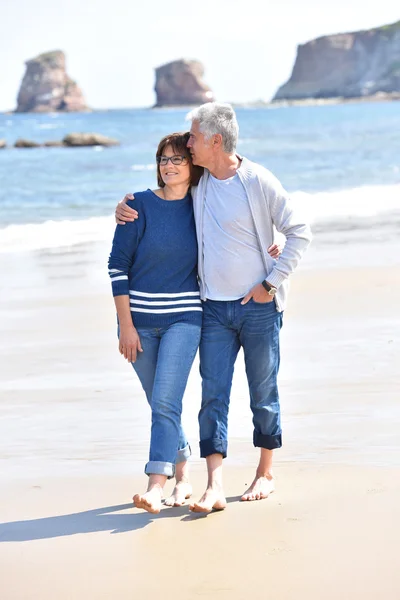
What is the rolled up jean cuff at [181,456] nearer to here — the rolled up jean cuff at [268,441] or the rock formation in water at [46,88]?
the rolled up jean cuff at [268,441]

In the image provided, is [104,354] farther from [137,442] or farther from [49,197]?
[49,197]

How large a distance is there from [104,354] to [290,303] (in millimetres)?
2045

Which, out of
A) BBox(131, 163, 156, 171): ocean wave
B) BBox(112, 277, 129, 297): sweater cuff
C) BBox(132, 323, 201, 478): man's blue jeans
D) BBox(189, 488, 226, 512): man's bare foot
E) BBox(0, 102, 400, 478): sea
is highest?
BBox(112, 277, 129, 297): sweater cuff

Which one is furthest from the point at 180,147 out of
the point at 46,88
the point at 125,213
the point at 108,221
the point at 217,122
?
the point at 46,88

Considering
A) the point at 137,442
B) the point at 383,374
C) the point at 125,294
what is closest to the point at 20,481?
the point at 137,442

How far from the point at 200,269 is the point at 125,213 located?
371mm

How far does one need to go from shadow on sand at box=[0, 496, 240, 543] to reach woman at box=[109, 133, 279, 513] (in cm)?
17

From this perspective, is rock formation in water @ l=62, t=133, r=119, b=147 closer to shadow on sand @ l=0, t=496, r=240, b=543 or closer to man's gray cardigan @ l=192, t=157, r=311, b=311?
man's gray cardigan @ l=192, t=157, r=311, b=311

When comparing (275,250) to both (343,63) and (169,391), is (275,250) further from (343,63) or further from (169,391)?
(343,63)

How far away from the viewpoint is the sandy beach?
3537 mm

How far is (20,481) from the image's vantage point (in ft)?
15.4

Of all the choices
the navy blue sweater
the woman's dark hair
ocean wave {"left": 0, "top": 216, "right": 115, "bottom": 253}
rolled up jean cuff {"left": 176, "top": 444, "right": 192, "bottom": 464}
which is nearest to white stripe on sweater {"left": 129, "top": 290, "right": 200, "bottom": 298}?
the navy blue sweater

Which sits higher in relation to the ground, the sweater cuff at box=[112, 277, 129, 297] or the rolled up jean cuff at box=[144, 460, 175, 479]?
the sweater cuff at box=[112, 277, 129, 297]

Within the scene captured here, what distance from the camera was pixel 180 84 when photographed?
16688 centimetres
